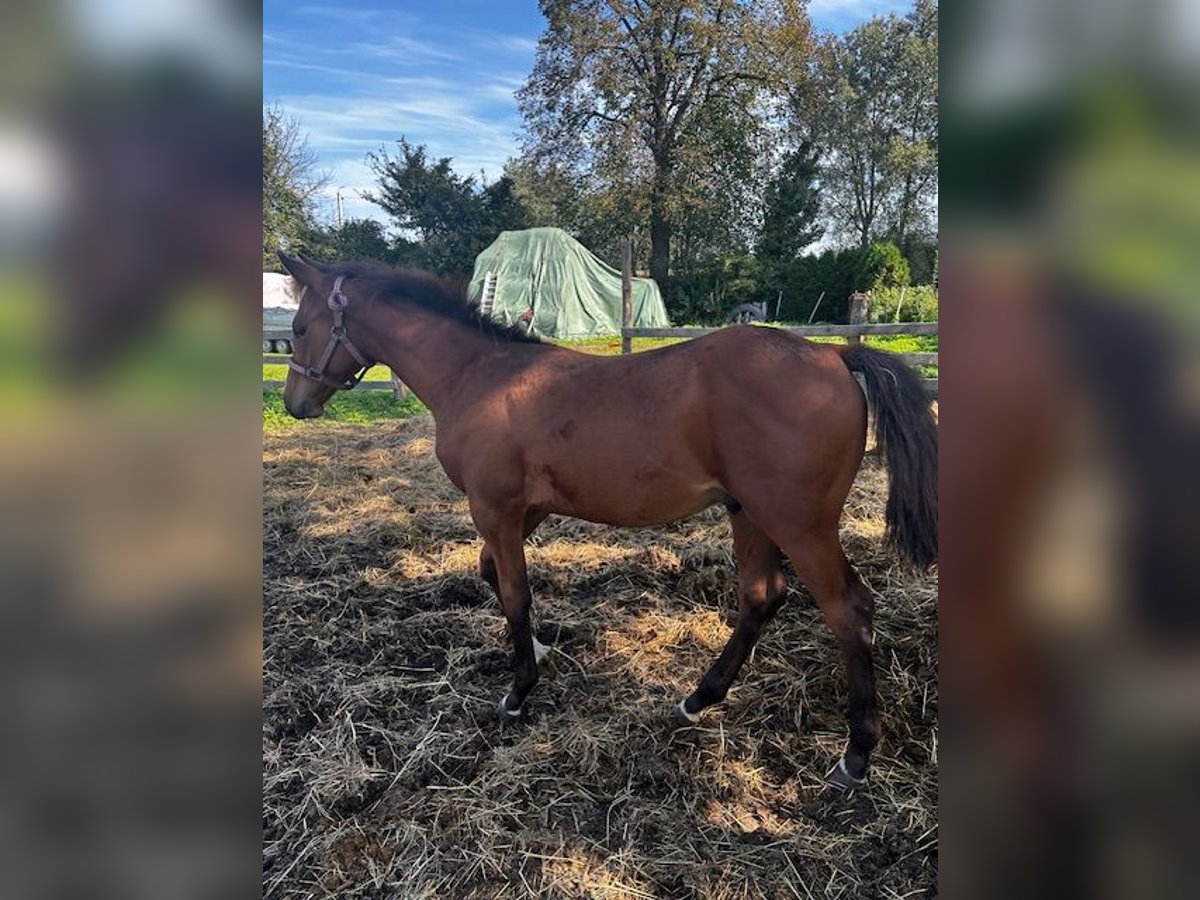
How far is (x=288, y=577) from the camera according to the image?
411 cm

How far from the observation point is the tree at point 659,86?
19.6m

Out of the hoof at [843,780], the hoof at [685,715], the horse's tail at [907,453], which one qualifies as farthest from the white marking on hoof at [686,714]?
the horse's tail at [907,453]

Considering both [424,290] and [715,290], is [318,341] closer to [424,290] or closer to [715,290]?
[424,290]

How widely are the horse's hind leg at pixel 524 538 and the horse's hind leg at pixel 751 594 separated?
725 millimetres

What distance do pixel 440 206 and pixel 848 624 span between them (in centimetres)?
2426

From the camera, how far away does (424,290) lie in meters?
3.28

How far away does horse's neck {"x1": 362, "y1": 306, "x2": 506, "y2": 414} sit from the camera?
10.3 feet

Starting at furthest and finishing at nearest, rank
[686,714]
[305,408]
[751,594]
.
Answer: [305,408]
[751,594]
[686,714]

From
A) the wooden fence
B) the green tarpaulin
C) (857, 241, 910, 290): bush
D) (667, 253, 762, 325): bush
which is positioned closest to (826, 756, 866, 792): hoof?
the wooden fence

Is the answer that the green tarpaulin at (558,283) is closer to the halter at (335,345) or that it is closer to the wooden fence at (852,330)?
the wooden fence at (852,330)

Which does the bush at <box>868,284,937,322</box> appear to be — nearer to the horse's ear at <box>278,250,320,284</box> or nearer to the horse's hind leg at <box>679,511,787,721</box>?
the horse's hind leg at <box>679,511,787,721</box>

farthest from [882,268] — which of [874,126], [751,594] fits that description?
[751,594]

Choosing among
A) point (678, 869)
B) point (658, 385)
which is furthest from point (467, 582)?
point (678, 869)
